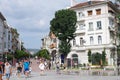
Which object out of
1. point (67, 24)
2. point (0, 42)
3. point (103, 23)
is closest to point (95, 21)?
point (103, 23)

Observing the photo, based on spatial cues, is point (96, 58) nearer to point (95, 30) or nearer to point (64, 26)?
point (95, 30)

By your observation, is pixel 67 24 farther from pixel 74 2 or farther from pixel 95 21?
pixel 74 2

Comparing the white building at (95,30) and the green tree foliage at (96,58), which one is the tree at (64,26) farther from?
the white building at (95,30)

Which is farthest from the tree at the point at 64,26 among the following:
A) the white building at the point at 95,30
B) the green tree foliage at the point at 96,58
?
the white building at the point at 95,30

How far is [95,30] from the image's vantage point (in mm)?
65625

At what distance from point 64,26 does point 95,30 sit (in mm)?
11606

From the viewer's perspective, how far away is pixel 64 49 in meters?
55.8

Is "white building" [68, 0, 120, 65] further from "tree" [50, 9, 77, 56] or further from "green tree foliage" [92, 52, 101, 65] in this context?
"tree" [50, 9, 77, 56]

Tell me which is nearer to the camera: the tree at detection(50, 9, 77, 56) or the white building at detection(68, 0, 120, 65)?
the tree at detection(50, 9, 77, 56)

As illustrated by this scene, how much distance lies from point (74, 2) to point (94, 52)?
56.7ft

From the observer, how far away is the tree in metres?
55.8

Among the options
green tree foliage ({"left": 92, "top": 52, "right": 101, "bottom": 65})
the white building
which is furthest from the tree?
the white building

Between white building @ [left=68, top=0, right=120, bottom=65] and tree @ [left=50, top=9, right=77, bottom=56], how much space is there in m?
9.84

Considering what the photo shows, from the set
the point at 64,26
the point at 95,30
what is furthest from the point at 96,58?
the point at 64,26
